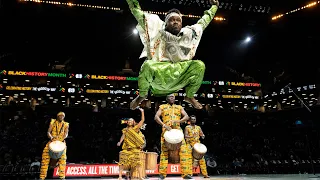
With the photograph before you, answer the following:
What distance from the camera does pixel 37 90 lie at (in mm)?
18922

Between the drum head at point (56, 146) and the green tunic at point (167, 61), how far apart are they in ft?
14.2

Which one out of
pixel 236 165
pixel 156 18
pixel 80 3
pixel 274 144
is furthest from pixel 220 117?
pixel 156 18

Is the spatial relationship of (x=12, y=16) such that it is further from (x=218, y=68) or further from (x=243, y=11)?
(x=218, y=68)

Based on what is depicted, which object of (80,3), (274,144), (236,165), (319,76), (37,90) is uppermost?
(80,3)

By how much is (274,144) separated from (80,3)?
1350 centimetres

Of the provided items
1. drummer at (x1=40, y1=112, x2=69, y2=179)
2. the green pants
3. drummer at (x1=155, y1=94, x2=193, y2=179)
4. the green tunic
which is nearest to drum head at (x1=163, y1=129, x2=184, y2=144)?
drummer at (x1=155, y1=94, x2=193, y2=179)

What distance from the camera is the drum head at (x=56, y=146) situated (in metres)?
6.83

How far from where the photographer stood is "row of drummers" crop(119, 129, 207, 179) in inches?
216

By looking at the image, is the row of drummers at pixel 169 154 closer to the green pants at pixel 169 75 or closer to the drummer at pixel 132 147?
the drummer at pixel 132 147

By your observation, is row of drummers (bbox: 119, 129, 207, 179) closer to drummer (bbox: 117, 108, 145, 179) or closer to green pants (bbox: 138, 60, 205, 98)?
drummer (bbox: 117, 108, 145, 179)

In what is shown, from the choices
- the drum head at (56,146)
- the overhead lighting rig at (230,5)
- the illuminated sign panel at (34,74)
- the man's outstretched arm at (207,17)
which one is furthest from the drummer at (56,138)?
the illuminated sign panel at (34,74)

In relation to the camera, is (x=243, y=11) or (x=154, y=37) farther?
(x=243, y=11)

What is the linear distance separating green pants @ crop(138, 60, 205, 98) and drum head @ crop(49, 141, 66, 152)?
439 centimetres

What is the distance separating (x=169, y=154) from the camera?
6.18 meters
